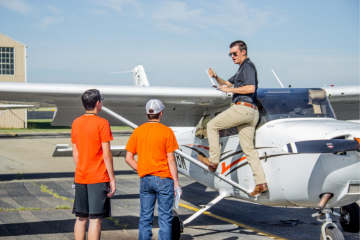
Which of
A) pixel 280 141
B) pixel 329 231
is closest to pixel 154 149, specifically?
pixel 280 141

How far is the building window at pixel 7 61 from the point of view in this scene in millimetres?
33862

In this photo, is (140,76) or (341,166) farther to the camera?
(140,76)

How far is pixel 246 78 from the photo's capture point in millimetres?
4293

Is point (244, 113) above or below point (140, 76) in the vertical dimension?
below

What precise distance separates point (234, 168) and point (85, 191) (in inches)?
83.2

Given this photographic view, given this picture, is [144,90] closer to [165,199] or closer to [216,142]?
[216,142]

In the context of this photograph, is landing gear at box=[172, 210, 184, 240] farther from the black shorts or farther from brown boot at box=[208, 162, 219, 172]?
the black shorts

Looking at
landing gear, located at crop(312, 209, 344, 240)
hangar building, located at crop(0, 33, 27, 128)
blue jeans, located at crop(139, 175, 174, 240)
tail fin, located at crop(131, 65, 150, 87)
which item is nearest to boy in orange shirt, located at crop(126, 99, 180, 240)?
blue jeans, located at crop(139, 175, 174, 240)

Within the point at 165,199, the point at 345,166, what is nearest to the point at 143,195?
the point at 165,199

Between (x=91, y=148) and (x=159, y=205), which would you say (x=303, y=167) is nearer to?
(x=159, y=205)

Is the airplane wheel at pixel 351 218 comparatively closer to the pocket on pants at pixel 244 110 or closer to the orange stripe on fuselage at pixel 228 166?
the orange stripe on fuselage at pixel 228 166

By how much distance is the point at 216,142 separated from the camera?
15.0 feet

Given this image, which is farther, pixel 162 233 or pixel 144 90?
pixel 144 90

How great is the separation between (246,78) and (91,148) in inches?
77.3
